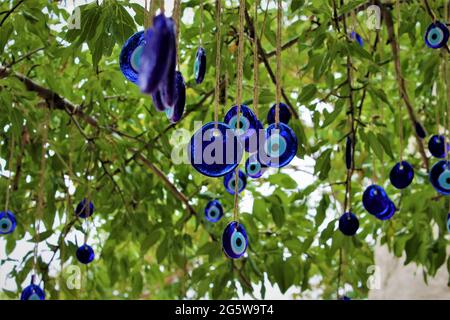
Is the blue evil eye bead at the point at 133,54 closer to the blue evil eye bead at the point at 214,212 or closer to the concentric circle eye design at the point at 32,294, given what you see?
the concentric circle eye design at the point at 32,294

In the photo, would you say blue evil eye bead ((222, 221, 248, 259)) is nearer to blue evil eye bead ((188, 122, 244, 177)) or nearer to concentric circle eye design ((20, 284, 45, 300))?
blue evil eye bead ((188, 122, 244, 177))

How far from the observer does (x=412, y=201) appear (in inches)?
60.1

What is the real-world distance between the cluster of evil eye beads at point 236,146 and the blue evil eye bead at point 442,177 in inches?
14.0

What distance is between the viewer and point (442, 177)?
89cm

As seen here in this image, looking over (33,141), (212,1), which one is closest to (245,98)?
(212,1)

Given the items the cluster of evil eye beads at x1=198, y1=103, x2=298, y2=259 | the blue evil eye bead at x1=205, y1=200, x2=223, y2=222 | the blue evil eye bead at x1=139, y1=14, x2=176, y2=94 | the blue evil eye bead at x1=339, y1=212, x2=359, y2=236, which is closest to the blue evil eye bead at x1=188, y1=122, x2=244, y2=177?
the cluster of evil eye beads at x1=198, y1=103, x2=298, y2=259

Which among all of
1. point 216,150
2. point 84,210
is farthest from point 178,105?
point 84,210

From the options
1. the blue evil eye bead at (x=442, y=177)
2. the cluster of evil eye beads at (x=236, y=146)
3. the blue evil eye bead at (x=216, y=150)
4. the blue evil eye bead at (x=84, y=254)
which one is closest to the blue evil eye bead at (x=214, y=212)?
the blue evil eye bead at (x=84, y=254)

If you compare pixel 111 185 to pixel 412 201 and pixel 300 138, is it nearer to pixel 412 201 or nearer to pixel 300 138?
pixel 300 138

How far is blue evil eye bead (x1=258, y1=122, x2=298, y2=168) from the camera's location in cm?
54

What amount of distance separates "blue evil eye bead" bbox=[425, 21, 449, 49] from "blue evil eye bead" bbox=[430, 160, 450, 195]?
0.16m

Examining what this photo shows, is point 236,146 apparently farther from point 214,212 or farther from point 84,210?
point 84,210

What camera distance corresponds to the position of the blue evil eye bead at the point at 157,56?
1.03 ft
